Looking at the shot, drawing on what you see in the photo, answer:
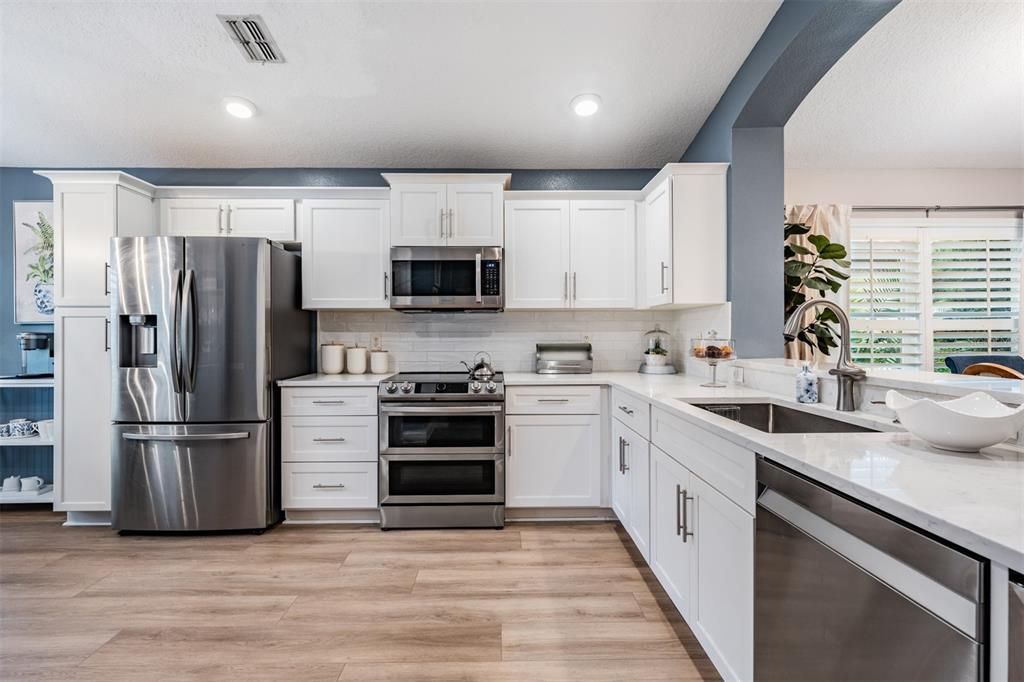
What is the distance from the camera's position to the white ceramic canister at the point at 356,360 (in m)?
3.62

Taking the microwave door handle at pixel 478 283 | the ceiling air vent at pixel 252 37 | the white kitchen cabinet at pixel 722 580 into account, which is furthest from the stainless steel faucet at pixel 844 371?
the ceiling air vent at pixel 252 37

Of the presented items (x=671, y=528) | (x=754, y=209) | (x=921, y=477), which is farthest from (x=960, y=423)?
(x=754, y=209)

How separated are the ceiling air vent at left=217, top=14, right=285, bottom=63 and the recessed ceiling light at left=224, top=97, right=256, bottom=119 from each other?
1.39 feet

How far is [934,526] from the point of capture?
727 millimetres

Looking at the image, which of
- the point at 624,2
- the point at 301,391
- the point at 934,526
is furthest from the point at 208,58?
the point at 934,526

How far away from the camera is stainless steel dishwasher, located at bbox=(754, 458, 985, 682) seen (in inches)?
28.3

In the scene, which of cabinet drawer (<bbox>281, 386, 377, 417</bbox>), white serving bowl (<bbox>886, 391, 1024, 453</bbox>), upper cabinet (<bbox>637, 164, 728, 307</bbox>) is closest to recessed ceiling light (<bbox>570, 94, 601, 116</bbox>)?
upper cabinet (<bbox>637, 164, 728, 307</bbox>)

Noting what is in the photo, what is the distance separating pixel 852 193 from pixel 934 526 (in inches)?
165

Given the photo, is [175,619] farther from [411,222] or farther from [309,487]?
[411,222]

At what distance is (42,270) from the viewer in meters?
3.69

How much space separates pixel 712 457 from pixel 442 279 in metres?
2.30

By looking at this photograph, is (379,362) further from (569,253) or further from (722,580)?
(722,580)

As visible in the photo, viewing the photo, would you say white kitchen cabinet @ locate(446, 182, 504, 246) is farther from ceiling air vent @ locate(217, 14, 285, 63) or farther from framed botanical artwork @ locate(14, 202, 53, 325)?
framed botanical artwork @ locate(14, 202, 53, 325)

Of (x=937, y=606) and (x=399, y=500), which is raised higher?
(x=937, y=606)
